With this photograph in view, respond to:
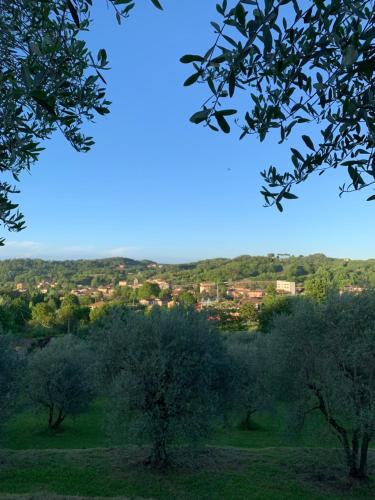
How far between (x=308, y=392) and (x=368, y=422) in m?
2.41

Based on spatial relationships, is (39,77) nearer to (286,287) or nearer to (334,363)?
(334,363)

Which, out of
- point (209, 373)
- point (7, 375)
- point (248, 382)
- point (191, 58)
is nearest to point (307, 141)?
point (191, 58)

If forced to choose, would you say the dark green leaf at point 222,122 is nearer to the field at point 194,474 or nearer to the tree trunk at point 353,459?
the field at point 194,474

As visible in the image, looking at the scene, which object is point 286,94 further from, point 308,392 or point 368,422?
point 308,392

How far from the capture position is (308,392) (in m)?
15.0

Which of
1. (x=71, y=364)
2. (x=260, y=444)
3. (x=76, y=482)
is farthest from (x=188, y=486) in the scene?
(x=71, y=364)

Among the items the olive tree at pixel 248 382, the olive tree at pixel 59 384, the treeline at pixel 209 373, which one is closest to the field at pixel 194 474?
the treeline at pixel 209 373

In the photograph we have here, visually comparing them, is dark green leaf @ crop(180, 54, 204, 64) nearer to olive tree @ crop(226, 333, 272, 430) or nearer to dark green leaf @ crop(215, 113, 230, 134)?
dark green leaf @ crop(215, 113, 230, 134)

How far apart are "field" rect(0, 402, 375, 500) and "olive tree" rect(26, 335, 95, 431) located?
27.2ft

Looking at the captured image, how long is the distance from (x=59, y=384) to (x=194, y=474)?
13.6 meters

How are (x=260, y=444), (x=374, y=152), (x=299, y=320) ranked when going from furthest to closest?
1. (x=260, y=444)
2. (x=299, y=320)
3. (x=374, y=152)

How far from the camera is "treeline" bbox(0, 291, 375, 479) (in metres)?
14.3

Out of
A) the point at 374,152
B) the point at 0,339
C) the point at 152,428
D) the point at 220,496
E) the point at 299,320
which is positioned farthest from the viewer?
the point at 0,339

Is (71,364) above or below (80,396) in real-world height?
above
